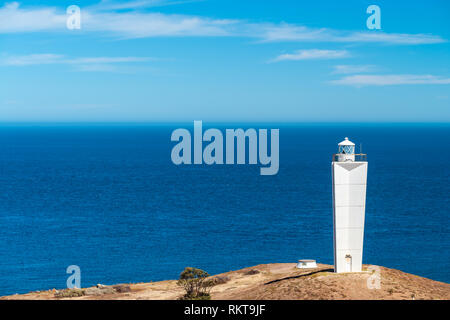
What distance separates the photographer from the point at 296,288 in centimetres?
3325

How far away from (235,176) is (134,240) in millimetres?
67521

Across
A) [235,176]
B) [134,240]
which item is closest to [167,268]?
[134,240]

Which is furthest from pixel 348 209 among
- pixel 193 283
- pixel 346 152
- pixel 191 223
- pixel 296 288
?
pixel 191 223

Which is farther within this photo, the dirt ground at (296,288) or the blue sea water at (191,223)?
the blue sea water at (191,223)

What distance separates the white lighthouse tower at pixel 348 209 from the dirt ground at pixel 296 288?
1144mm

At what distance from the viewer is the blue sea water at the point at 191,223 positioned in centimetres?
6259

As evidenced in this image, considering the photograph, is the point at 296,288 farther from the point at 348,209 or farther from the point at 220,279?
the point at 220,279

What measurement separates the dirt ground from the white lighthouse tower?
1144 mm

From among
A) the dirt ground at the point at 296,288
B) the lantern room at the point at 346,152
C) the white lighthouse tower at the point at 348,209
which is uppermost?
the lantern room at the point at 346,152

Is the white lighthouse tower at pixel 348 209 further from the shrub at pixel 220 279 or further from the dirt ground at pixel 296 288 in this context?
the shrub at pixel 220 279

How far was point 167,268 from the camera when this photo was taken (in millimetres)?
60562

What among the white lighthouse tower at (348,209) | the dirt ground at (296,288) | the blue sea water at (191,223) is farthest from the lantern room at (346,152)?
the blue sea water at (191,223)
